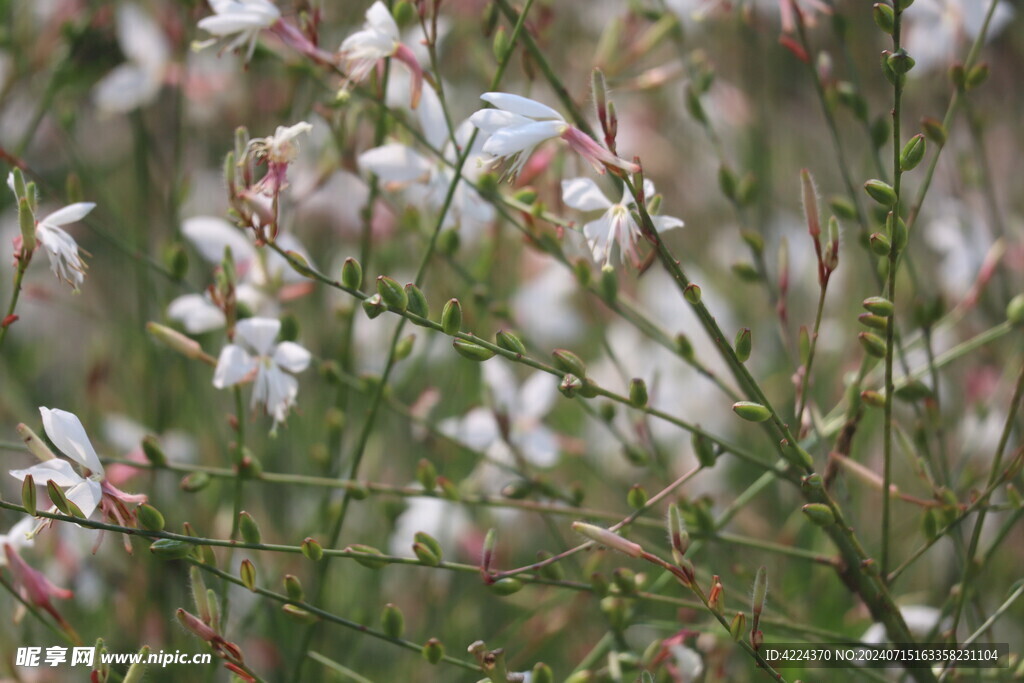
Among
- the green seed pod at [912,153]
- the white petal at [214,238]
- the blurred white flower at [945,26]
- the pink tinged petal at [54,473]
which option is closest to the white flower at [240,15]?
the white petal at [214,238]

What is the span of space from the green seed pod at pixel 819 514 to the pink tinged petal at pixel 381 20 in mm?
389

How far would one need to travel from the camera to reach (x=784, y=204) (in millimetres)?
1849

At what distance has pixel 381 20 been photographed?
2.05ft

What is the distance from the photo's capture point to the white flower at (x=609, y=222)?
0.55m

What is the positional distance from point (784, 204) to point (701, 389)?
0.64m

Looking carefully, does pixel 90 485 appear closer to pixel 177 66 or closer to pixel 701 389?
pixel 177 66

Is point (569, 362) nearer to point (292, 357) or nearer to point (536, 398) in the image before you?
point (292, 357)

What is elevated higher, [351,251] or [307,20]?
[307,20]

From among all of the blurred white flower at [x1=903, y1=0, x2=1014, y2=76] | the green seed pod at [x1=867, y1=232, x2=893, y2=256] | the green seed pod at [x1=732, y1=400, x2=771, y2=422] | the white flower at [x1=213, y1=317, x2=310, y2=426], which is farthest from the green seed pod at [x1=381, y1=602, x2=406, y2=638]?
the blurred white flower at [x1=903, y1=0, x2=1014, y2=76]

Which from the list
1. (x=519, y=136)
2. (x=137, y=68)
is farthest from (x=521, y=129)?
(x=137, y=68)

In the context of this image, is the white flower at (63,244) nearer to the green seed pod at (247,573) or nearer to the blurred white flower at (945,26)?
the green seed pod at (247,573)

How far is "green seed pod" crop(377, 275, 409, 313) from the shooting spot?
20.0 inches

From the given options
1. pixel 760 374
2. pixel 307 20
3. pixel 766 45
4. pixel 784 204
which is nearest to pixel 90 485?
pixel 307 20

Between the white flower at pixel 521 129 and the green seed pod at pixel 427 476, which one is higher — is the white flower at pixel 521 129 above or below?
above
